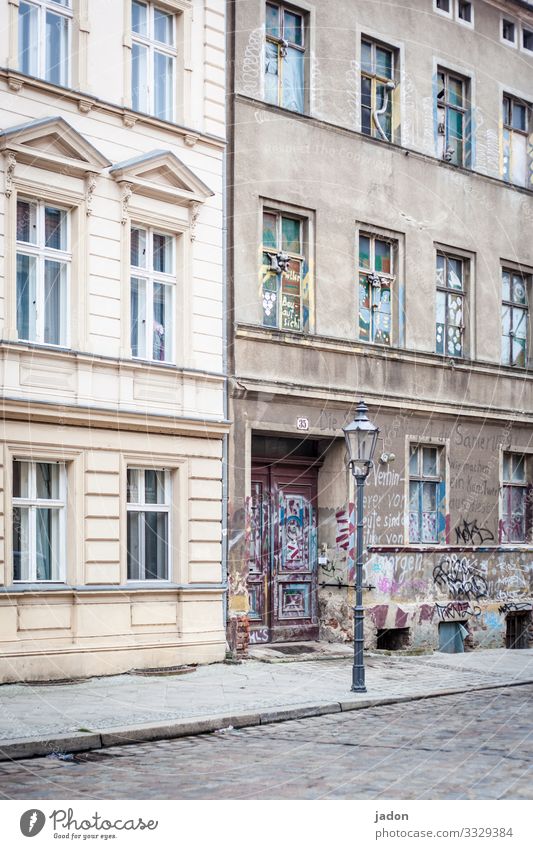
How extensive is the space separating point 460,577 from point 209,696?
329 inches

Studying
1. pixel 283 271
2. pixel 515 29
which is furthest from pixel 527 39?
pixel 283 271

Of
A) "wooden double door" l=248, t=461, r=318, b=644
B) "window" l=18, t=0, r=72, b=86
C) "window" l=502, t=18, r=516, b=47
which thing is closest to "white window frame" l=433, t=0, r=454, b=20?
"window" l=502, t=18, r=516, b=47

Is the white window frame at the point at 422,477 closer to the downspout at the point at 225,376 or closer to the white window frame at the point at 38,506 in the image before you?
the downspout at the point at 225,376

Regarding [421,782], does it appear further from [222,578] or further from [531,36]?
[531,36]

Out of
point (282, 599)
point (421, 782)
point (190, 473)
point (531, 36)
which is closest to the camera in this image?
point (421, 782)

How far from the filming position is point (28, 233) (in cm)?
1536

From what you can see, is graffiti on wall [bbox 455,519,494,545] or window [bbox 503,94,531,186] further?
window [bbox 503,94,531,186]

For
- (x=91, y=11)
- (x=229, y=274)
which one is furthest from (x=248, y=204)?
(x=91, y=11)

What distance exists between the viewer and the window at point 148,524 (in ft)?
54.2

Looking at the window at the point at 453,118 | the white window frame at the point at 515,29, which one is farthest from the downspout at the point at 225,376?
the white window frame at the point at 515,29

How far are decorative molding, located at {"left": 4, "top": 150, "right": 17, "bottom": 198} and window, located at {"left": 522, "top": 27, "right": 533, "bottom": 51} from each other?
12843 millimetres

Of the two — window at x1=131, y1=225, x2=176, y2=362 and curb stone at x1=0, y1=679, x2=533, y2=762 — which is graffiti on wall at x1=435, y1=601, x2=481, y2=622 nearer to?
curb stone at x1=0, y1=679, x2=533, y2=762

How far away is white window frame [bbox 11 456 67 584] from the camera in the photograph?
15.2m

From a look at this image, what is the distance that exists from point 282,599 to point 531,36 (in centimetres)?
1277
